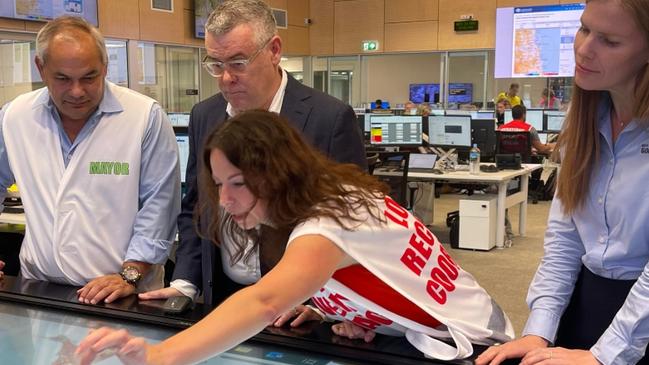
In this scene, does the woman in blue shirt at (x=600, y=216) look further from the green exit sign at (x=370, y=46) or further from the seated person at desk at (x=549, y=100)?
the green exit sign at (x=370, y=46)

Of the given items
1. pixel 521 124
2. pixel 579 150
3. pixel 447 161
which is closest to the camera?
pixel 579 150

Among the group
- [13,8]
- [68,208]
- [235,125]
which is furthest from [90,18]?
[235,125]

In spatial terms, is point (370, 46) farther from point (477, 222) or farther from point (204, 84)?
point (477, 222)

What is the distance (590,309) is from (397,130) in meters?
6.10

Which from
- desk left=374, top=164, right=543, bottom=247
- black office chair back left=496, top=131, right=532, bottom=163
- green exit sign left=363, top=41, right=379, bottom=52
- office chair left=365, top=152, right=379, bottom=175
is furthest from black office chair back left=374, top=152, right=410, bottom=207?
green exit sign left=363, top=41, right=379, bottom=52

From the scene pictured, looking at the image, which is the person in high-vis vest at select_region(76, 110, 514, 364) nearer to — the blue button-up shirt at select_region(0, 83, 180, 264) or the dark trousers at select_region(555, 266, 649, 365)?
the dark trousers at select_region(555, 266, 649, 365)

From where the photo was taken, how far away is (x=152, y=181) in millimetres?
1960

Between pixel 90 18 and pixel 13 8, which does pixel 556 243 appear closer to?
pixel 13 8

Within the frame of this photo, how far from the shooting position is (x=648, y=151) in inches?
49.4

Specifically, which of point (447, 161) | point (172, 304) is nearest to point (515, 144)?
point (447, 161)

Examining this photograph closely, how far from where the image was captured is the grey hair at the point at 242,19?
5.68ft

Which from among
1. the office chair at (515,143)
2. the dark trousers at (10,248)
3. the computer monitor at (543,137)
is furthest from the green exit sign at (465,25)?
the dark trousers at (10,248)

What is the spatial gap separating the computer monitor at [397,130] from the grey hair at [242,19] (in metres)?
5.67

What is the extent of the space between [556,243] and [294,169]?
631 mm
